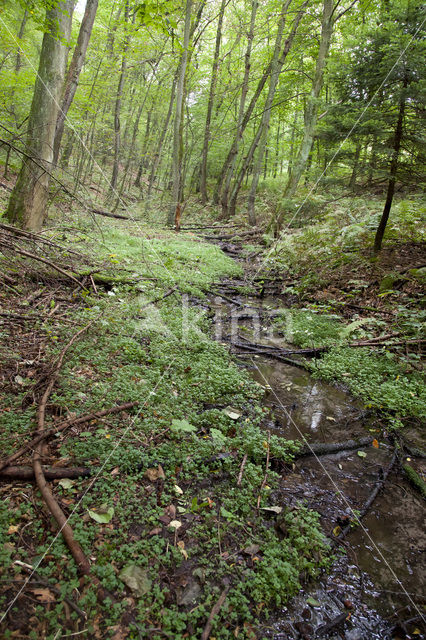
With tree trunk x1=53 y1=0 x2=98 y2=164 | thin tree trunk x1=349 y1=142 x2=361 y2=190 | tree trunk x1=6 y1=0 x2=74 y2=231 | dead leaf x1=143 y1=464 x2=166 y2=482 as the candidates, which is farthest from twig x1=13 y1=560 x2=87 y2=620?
tree trunk x1=53 y1=0 x2=98 y2=164

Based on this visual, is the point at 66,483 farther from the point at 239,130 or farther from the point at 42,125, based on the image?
the point at 239,130

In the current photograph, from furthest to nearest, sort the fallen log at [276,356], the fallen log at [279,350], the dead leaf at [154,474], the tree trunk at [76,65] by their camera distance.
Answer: the tree trunk at [76,65] < the fallen log at [279,350] < the fallen log at [276,356] < the dead leaf at [154,474]

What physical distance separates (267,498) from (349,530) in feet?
2.05

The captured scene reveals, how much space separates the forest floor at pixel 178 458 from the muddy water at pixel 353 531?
0.05ft

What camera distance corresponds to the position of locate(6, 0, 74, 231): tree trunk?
6262 millimetres

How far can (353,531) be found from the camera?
236cm

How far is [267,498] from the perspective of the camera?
2.52 meters

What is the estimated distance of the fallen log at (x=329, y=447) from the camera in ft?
10.1

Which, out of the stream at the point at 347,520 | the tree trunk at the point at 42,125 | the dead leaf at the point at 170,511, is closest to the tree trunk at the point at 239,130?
the tree trunk at the point at 42,125

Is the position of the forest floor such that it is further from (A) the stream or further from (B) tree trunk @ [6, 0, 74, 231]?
(B) tree trunk @ [6, 0, 74, 231]

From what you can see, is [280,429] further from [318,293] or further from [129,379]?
[318,293]

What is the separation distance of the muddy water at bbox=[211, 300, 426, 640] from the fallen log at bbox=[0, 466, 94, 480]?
1.51 meters

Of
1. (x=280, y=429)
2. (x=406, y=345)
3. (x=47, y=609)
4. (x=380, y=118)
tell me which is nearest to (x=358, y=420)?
(x=280, y=429)

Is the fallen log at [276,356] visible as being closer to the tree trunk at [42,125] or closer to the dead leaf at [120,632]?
the dead leaf at [120,632]
